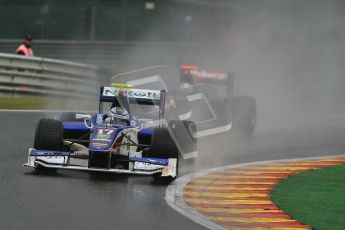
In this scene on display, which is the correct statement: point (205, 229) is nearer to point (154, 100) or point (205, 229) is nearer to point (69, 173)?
point (69, 173)

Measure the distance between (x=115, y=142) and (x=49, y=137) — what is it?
82cm

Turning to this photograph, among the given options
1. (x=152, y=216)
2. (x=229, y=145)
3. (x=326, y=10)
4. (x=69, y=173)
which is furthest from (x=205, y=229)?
(x=326, y=10)

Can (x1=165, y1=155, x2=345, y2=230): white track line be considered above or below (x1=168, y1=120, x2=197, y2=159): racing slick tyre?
below

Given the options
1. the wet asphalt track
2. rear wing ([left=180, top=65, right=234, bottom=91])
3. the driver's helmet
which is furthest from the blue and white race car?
rear wing ([left=180, top=65, right=234, bottom=91])

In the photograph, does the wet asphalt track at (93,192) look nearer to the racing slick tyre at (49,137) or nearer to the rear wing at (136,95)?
the racing slick tyre at (49,137)

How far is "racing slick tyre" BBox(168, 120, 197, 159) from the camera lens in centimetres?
1026

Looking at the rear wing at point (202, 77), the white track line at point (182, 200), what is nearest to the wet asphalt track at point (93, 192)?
the white track line at point (182, 200)

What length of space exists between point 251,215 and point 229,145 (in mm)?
5651

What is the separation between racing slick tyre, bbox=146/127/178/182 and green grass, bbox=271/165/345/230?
1.29 metres

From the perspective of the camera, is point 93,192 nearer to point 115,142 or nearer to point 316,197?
point 115,142

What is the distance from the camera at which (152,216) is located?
7.39 metres

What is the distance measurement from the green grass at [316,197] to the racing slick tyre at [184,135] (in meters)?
1.37

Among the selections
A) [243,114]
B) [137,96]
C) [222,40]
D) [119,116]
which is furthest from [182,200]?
[222,40]

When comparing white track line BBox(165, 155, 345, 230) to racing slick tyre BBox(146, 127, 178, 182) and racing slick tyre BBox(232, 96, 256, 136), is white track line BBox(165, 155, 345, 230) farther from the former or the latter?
racing slick tyre BBox(232, 96, 256, 136)
